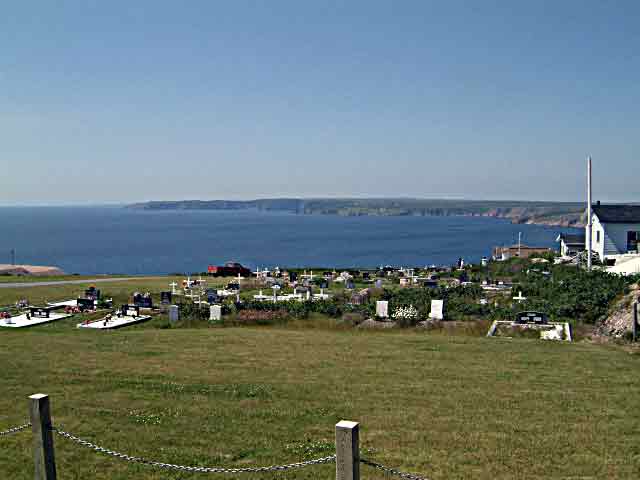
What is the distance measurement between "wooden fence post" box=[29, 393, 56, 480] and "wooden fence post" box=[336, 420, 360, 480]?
3.00 m

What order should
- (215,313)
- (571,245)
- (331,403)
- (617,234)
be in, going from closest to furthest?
(331,403) < (215,313) < (617,234) < (571,245)

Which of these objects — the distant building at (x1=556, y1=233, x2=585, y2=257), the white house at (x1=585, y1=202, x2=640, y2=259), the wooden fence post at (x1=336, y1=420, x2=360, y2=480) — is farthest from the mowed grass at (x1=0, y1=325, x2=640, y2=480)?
the distant building at (x1=556, y1=233, x2=585, y2=257)

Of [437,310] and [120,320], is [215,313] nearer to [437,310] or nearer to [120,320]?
[120,320]

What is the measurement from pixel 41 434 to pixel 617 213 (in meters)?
39.4

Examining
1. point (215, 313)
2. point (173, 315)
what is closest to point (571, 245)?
point (215, 313)

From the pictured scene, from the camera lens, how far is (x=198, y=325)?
841 inches

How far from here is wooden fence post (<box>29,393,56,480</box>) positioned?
19.5 ft

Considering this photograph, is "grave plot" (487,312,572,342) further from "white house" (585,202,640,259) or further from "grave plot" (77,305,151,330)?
"white house" (585,202,640,259)

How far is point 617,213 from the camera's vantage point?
38625 millimetres

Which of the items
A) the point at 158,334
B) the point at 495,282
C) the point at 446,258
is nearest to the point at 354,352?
the point at 158,334

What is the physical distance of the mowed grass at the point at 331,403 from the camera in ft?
25.1

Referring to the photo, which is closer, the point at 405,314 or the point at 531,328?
the point at 531,328

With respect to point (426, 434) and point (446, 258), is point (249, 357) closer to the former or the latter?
A: point (426, 434)

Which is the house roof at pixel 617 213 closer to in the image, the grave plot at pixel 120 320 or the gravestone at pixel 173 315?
the gravestone at pixel 173 315
